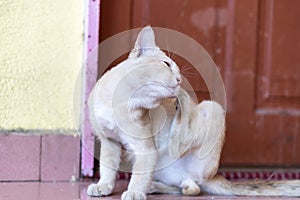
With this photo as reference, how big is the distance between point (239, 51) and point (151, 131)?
2.58ft

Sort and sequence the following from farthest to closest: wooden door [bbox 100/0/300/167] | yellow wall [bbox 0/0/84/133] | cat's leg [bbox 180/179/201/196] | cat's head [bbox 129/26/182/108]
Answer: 1. wooden door [bbox 100/0/300/167]
2. yellow wall [bbox 0/0/84/133]
3. cat's leg [bbox 180/179/201/196]
4. cat's head [bbox 129/26/182/108]

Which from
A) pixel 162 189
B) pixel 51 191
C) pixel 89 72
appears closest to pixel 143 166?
pixel 162 189

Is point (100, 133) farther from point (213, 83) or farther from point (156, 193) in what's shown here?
point (213, 83)

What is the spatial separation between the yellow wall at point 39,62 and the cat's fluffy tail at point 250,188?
1.81 feet

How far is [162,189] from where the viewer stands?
6.59ft

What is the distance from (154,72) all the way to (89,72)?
0.53m

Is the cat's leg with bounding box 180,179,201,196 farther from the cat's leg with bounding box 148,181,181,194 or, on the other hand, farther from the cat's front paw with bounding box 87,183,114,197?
the cat's front paw with bounding box 87,183,114,197

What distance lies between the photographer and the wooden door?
244cm

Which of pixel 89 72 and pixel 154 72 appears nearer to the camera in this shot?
pixel 154 72

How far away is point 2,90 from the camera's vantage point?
83.7 inches

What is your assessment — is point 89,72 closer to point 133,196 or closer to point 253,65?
point 133,196

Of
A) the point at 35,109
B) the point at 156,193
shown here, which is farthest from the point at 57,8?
the point at 156,193

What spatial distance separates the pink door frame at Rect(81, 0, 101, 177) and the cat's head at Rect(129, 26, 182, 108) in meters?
0.45

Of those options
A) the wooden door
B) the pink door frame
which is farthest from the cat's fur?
the wooden door
